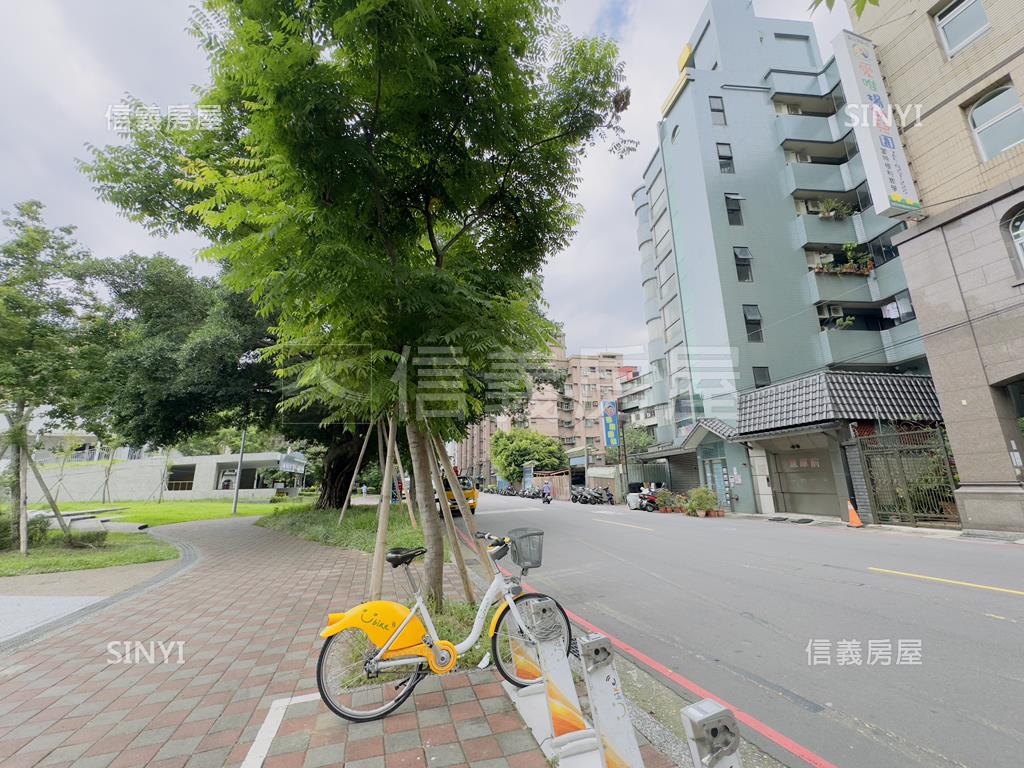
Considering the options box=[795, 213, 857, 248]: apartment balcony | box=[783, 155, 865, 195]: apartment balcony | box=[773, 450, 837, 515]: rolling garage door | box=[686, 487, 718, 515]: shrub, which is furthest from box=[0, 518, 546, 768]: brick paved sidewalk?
box=[783, 155, 865, 195]: apartment balcony

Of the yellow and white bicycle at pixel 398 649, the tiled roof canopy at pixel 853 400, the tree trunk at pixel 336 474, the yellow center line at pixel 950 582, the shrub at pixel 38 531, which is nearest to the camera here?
the yellow and white bicycle at pixel 398 649

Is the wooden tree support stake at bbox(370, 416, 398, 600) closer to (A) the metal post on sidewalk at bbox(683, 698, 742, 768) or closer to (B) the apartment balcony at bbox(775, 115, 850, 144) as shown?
(A) the metal post on sidewalk at bbox(683, 698, 742, 768)

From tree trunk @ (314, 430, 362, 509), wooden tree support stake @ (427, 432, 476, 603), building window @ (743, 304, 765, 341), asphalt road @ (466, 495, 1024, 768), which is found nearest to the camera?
asphalt road @ (466, 495, 1024, 768)

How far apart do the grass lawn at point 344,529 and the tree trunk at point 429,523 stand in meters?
4.17

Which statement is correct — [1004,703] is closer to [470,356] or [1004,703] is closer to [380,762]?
[380,762]

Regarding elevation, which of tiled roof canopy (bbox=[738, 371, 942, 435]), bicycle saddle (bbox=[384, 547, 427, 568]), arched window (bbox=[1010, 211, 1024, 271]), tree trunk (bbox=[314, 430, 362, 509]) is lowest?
bicycle saddle (bbox=[384, 547, 427, 568])

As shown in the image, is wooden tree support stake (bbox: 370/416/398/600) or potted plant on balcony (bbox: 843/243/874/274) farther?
potted plant on balcony (bbox: 843/243/874/274)

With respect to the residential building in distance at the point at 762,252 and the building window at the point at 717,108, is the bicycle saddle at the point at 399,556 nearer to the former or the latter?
the residential building in distance at the point at 762,252

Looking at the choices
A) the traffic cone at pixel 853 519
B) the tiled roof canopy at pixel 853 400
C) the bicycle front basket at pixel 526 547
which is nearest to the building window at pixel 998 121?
the tiled roof canopy at pixel 853 400

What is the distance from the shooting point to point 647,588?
638 cm

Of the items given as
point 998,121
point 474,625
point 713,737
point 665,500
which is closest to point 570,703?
point 474,625

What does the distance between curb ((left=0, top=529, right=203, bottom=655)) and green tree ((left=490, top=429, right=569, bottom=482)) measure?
3576 cm

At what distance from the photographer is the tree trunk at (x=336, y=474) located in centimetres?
1888

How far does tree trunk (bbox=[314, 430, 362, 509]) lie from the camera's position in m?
18.9
